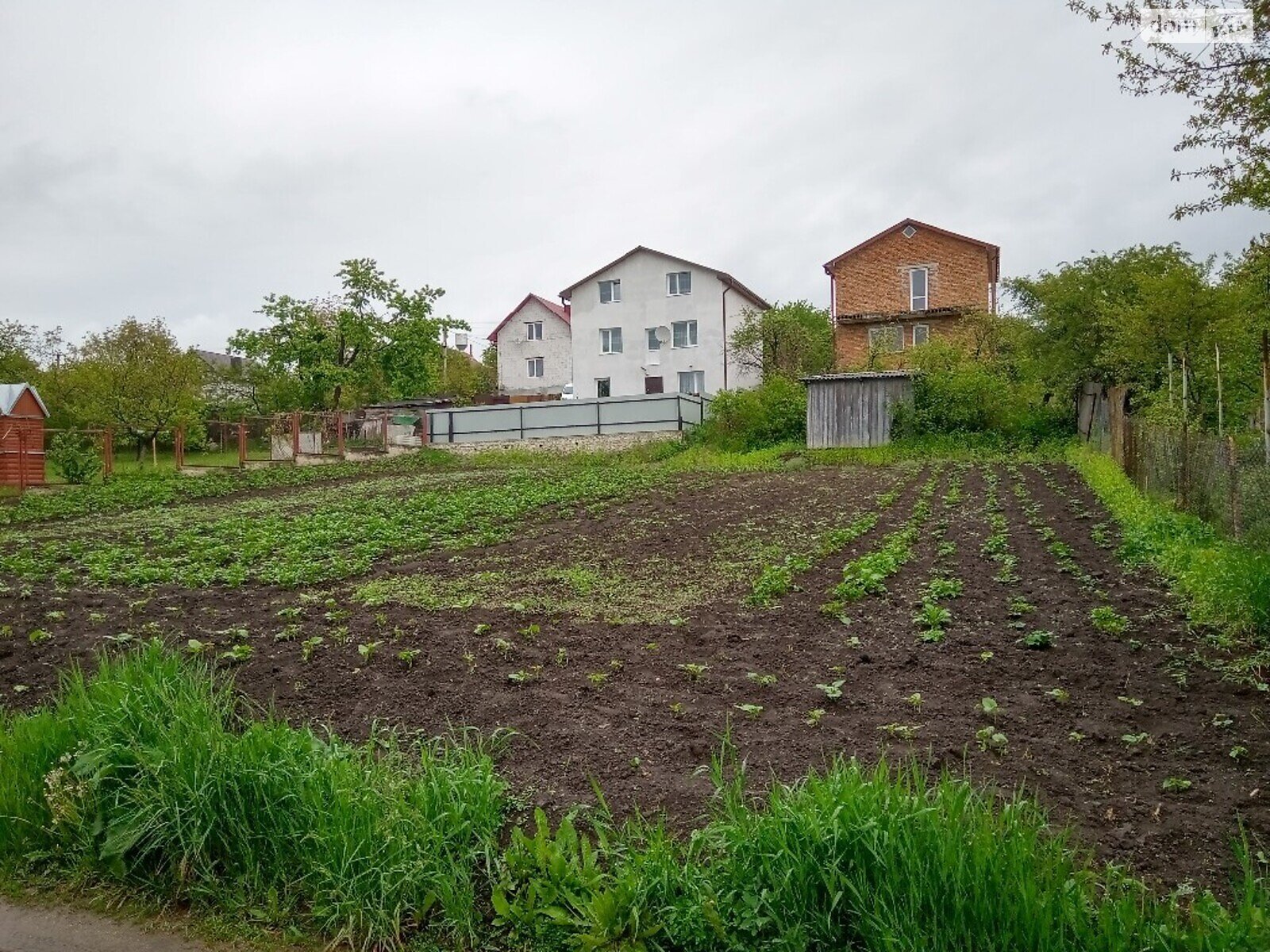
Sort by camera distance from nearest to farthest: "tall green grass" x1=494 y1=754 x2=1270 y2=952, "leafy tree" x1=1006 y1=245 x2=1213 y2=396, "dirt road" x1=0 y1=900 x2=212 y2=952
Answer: "tall green grass" x1=494 y1=754 x2=1270 y2=952 < "dirt road" x1=0 y1=900 x2=212 y2=952 < "leafy tree" x1=1006 y1=245 x2=1213 y2=396

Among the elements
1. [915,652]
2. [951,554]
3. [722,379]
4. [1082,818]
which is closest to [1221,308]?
[951,554]

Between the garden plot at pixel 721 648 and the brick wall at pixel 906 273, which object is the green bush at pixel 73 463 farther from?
the brick wall at pixel 906 273

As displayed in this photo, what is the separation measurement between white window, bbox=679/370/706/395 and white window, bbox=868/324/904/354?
8110 millimetres

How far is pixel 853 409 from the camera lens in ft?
83.9

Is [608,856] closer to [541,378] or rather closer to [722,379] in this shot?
[722,379]

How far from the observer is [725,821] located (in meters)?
3.04


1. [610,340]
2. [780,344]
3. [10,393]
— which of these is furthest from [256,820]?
[610,340]

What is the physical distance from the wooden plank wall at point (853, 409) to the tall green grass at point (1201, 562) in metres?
13.6

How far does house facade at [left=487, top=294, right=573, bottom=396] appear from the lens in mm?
48500

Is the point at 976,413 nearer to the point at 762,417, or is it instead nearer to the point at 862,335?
the point at 762,417

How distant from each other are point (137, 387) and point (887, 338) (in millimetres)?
28821

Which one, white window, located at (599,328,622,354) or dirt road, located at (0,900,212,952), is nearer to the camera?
dirt road, located at (0,900,212,952)

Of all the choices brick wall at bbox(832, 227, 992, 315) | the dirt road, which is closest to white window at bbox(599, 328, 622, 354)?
brick wall at bbox(832, 227, 992, 315)

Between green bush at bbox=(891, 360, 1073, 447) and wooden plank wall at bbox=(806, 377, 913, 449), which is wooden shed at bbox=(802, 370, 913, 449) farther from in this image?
green bush at bbox=(891, 360, 1073, 447)
